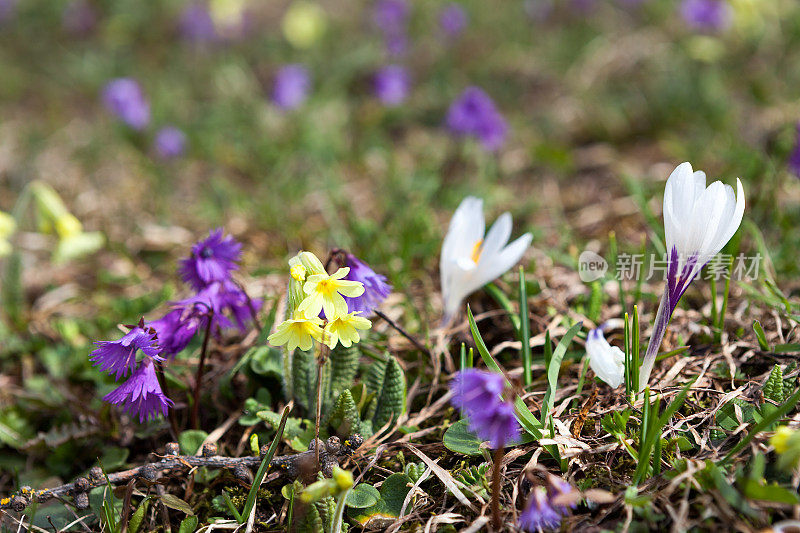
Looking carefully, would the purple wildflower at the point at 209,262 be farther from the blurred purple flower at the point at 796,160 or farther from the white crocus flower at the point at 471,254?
the blurred purple flower at the point at 796,160

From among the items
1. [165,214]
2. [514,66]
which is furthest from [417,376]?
[514,66]

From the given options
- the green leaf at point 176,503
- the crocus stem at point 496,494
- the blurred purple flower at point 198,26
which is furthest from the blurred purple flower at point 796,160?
the blurred purple flower at point 198,26

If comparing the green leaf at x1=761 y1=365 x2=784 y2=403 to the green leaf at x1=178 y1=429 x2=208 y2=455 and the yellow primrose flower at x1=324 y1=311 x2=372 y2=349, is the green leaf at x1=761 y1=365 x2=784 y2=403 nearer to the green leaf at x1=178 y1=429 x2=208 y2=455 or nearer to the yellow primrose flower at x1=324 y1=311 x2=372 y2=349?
the yellow primrose flower at x1=324 y1=311 x2=372 y2=349

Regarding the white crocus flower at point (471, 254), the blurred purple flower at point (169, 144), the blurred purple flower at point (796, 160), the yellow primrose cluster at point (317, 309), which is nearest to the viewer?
the yellow primrose cluster at point (317, 309)

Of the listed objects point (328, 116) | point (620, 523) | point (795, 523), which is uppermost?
point (328, 116)

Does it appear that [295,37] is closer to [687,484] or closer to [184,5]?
[184,5]

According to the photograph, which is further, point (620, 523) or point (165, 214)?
point (165, 214)

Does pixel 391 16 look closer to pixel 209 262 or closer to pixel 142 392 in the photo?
pixel 209 262
